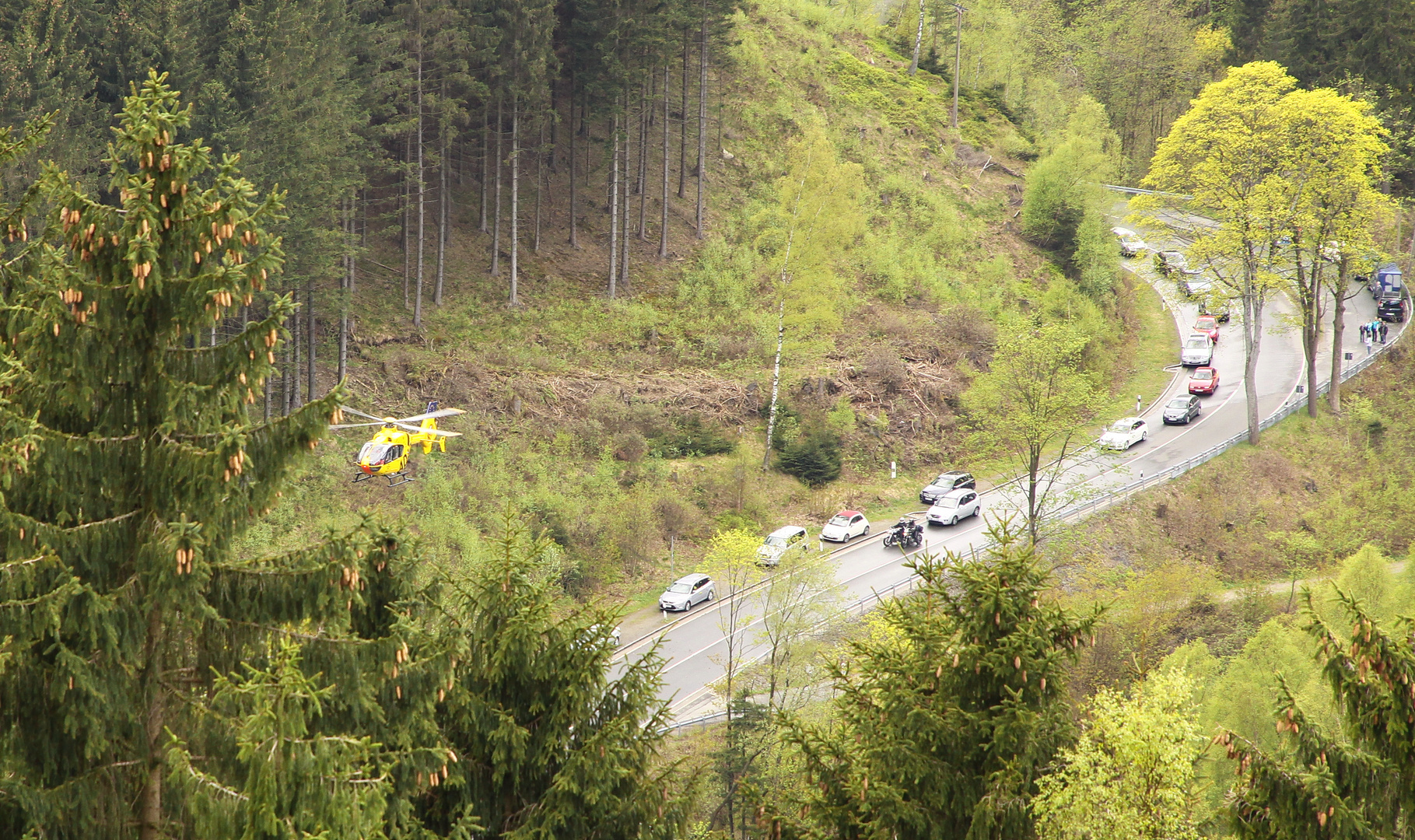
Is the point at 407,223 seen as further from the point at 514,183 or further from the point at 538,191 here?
the point at 538,191

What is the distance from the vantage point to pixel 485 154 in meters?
44.7

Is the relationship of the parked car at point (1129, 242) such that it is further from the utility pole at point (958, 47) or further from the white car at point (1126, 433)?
the white car at point (1126, 433)

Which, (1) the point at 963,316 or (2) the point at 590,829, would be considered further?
(1) the point at 963,316

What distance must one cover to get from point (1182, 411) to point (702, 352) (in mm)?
21864

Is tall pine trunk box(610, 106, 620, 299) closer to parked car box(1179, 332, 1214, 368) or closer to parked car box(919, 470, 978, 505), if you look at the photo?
parked car box(919, 470, 978, 505)

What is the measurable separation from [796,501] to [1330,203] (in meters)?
24.8

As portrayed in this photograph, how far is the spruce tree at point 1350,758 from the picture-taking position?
9703 mm

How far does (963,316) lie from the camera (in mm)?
52406

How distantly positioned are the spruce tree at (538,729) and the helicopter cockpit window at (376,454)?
2093 cm

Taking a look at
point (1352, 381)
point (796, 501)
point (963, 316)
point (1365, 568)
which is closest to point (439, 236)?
point (796, 501)

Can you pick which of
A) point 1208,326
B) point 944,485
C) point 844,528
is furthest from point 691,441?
point 1208,326

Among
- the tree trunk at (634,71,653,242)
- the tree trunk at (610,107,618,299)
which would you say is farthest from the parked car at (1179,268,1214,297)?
the tree trunk at (610,107,618,299)

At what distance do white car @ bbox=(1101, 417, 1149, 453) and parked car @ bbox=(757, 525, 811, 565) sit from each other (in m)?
15.3

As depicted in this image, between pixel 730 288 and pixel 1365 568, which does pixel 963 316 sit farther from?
pixel 1365 568
